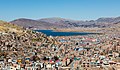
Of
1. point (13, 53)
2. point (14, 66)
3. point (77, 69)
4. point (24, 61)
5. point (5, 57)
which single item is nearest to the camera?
point (77, 69)

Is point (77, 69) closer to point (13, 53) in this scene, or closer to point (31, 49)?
point (13, 53)

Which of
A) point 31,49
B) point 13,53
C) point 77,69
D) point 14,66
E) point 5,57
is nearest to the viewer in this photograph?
point 77,69

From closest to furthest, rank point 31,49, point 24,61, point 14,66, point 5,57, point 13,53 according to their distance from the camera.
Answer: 1. point 14,66
2. point 24,61
3. point 5,57
4. point 13,53
5. point 31,49

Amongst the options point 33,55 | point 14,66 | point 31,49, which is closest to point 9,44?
point 31,49

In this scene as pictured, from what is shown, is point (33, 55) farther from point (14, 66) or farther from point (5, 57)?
point (14, 66)

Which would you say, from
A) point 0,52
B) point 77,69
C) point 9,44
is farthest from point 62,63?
point 9,44

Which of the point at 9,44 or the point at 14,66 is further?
the point at 9,44

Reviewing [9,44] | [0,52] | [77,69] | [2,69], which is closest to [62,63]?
[77,69]

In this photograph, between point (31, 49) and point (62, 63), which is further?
point (31, 49)
